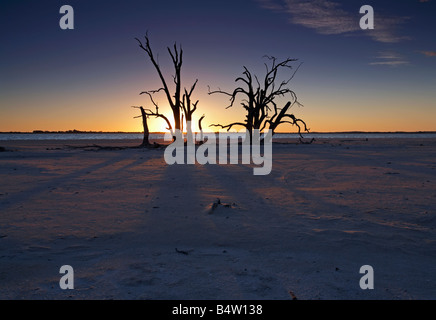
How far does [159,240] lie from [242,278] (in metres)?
1.20

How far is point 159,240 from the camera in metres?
3.29

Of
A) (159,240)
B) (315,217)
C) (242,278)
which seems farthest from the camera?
(315,217)

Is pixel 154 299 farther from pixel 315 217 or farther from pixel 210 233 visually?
pixel 315 217

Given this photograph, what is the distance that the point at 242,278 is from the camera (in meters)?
2.44

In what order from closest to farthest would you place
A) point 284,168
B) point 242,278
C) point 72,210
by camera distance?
point 242,278
point 72,210
point 284,168

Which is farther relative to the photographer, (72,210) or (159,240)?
(72,210)

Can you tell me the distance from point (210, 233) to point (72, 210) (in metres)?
2.20

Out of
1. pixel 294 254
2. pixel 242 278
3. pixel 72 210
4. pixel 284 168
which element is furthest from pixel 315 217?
pixel 284 168

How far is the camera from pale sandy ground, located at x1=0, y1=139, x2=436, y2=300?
230cm

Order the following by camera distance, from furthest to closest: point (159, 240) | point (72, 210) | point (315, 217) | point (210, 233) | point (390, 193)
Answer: point (390, 193), point (72, 210), point (315, 217), point (210, 233), point (159, 240)

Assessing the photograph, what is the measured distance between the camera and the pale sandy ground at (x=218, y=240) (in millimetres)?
2303

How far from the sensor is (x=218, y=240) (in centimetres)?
329
